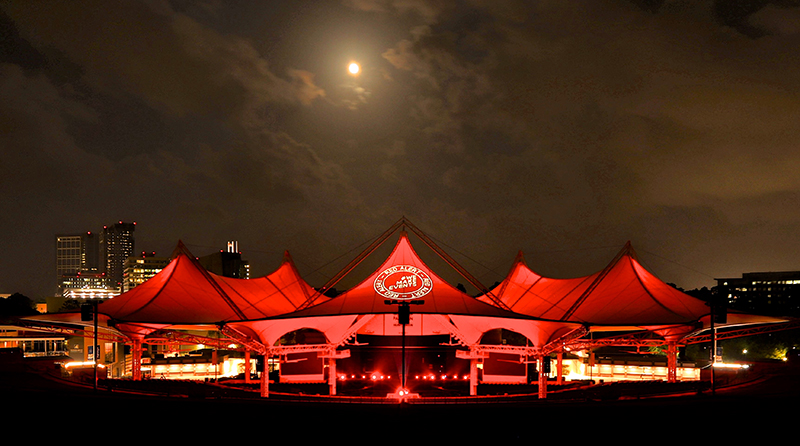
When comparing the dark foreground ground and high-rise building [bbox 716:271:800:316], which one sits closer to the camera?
the dark foreground ground

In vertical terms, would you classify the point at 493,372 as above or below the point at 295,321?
below

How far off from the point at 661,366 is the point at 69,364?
138ft

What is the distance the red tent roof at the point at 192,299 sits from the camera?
36625 mm

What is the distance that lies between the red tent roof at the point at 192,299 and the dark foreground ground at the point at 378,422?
15.8 m

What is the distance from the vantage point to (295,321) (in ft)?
119

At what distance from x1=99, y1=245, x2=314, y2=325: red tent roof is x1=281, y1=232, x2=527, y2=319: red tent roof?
673cm

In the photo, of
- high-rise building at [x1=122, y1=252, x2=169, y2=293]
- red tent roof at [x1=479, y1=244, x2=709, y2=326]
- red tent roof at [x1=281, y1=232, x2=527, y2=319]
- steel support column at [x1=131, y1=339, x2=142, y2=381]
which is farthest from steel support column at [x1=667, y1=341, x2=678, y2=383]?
high-rise building at [x1=122, y1=252, x2=169, y2=293]

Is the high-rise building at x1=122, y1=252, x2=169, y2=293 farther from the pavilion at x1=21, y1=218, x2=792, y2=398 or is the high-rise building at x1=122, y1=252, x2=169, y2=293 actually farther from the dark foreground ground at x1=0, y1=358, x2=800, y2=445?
the dark foreground ground at x1=0, y1=358, x2=800, y2=445

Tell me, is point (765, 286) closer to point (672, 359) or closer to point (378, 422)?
point (672, 359)

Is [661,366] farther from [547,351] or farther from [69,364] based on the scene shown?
[69,364]

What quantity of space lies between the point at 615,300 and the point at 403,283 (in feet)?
41.1

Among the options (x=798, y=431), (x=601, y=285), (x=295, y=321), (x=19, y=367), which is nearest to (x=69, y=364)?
(x=19, y=367)

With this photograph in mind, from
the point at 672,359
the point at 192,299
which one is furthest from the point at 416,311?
the point at 672,359

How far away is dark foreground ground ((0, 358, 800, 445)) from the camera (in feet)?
51.7
